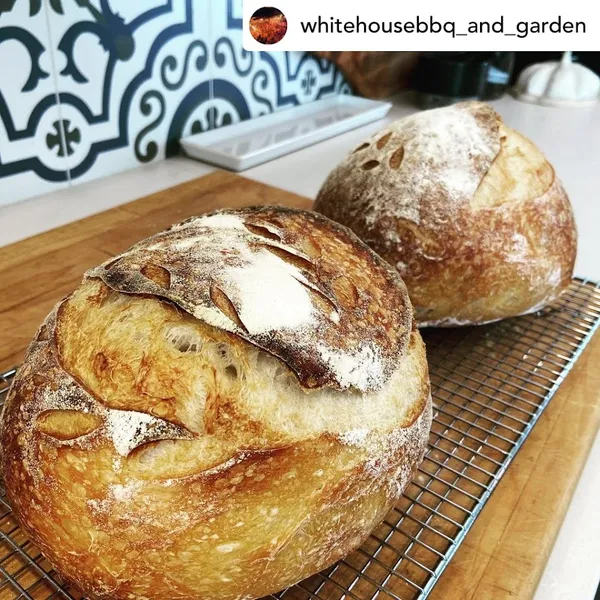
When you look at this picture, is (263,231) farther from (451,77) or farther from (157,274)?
(451,77)

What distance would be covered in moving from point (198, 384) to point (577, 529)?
1.61 ft

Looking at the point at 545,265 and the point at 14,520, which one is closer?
the point at 14,520

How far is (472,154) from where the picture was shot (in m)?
1.02

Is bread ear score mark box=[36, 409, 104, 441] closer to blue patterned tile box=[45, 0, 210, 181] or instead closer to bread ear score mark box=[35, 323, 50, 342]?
bread ear score mark box=[35, 323, 50, 342]

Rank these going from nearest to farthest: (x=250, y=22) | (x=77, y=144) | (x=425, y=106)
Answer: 1. (x=250, y=22)
2. (x=77, y=144)
3. (x=425, y=106)

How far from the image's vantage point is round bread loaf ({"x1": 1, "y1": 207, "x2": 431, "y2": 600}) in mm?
574

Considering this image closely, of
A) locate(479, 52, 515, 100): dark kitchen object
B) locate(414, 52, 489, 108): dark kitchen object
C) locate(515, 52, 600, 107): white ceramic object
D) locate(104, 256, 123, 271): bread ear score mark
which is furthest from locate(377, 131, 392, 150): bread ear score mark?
locate(515, 52, 600, 107): white ceramic object

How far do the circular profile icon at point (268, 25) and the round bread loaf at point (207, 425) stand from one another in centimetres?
67

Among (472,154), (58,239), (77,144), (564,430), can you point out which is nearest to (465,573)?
(564,430)

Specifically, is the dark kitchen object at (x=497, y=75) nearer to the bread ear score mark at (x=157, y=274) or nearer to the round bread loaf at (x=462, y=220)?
the round bread loaf at (x=462, y=220)

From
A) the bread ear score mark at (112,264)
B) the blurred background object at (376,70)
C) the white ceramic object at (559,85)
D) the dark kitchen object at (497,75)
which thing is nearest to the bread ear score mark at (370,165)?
the bread ear score mark at (112,264)

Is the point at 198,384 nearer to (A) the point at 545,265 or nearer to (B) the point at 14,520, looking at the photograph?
(B) the point at 14,520

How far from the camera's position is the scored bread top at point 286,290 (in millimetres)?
617

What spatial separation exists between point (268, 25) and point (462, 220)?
560 mm
